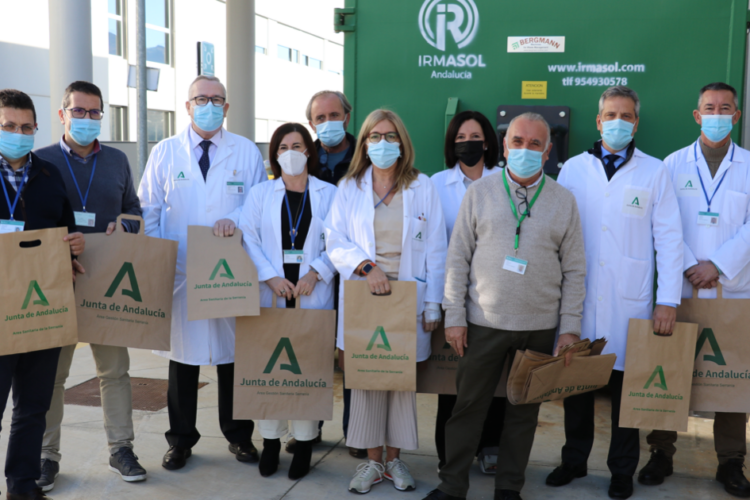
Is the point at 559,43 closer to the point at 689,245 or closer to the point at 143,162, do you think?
the point at 689,245

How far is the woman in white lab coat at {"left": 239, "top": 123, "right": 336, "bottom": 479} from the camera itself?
3457 mm

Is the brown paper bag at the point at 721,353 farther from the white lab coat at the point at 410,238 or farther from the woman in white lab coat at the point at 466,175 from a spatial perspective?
the white lab coat at the point at 410,238

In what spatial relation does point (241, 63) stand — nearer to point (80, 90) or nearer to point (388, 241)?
point (80, 90)

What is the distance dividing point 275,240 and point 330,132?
2.80 feet

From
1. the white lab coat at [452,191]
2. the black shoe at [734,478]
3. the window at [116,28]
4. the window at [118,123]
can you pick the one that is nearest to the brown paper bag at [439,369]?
the white lab coat at [452,191]

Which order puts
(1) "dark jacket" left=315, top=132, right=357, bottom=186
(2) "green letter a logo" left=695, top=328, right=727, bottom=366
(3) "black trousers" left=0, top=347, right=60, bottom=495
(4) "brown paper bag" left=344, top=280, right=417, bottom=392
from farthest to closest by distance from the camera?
1. (1) "dark jacket" left=315, top=132, right=357, bottom=186
2. (2) "green letter a logo" left=695, top=328, right=727, bottom=366
3. (4) "brown paper bag" left=344, top=280, right=417, bottom=392
4. (3) "black trousers" left=0, top=347, right=60, bottom=495

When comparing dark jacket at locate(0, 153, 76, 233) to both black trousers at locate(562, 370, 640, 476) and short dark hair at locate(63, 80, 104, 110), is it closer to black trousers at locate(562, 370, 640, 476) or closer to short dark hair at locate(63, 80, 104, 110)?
short dark hair at locate(63, 80, 104, 110)

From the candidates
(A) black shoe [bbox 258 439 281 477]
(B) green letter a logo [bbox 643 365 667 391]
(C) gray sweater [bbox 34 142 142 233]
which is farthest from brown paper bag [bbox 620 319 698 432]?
(C) gray sweater [bbox 34 142 142 233]

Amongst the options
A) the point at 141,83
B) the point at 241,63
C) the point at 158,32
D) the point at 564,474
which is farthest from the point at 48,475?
the point at 158,32

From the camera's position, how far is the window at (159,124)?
19.1m

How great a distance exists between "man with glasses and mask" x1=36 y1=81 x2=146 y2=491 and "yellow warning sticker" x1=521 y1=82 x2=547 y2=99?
2.51 metres

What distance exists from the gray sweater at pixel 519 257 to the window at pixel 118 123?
53.3 ft

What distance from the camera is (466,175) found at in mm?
3633

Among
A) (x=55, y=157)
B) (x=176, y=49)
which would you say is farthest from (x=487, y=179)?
(x=176, y=49)
